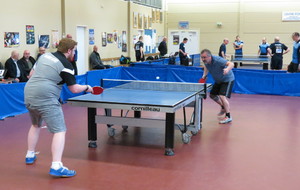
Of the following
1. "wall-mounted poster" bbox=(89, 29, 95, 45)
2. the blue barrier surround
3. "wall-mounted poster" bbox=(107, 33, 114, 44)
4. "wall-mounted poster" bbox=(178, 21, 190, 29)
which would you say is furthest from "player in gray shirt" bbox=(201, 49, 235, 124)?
"wall-mounted poster" bbox=(178, 21, 190, 29)

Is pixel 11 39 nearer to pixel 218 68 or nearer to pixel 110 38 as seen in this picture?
pixel 218 68

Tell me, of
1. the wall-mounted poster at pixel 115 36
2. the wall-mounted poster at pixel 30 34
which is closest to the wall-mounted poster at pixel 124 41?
the wall-mounted poster at pixel 115 36

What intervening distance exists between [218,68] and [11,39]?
665 cm

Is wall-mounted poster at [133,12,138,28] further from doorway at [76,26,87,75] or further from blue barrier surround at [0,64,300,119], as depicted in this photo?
blue barrier surround at [0,64,300,119]

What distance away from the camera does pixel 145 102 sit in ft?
19.3

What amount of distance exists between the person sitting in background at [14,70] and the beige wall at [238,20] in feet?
53.6

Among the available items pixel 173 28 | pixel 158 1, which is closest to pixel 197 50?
pixel 173 28

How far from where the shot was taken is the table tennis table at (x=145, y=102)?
19.0 feet

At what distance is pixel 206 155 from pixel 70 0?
10169mm

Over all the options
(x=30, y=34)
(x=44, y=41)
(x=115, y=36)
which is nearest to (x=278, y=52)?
(x=115, y=36)

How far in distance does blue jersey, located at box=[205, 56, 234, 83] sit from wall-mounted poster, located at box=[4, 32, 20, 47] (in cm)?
634

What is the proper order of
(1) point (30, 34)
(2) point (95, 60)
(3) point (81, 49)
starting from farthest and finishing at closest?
1. (2) point (95, 60)
2. (3) point (81, 49)
3. (1) point (30, 34)

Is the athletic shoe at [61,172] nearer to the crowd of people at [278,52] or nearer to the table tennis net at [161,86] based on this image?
the table tennis net at [161,86]

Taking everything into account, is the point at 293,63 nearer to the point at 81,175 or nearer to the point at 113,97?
the point at 113,97
